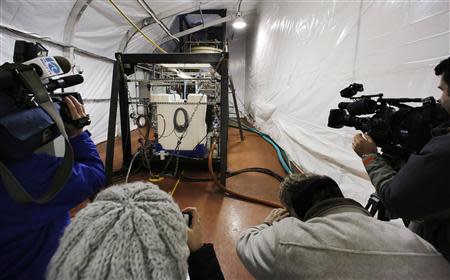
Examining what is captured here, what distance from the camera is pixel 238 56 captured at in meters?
8.58

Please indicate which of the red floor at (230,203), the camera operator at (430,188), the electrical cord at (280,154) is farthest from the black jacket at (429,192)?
the electrical cord at (280,154)

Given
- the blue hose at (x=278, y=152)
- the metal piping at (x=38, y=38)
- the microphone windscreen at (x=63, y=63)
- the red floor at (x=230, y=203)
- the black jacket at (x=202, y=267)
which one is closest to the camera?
the black jacket at (x=202, y=267)

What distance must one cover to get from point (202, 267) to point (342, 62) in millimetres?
2042

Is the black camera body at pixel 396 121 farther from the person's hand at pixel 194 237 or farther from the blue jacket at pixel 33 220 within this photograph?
the blue jacket at pixel 33 220

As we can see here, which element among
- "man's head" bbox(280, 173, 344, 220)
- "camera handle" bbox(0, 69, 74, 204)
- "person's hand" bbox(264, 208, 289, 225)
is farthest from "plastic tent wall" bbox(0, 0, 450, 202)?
"camera handle" bbox(0, 69, 74, 204)

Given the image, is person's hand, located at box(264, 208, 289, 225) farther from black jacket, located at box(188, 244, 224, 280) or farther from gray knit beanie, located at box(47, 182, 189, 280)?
gray knit beanie, located at box(47, 182, 189, 280)

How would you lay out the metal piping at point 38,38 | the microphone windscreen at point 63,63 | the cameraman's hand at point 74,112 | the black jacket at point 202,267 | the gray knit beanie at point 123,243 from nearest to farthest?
the gray knit beanie at point 123,243 < the black jacket at point 202,267 < the microphone windscreen at point 63,63 < the cameraman's hand at point 74,112 < the metal piping at point 38,38

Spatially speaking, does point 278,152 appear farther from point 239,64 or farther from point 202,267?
point 239,64

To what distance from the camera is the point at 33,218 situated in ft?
2.15

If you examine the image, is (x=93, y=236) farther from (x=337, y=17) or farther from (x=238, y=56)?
(x=238, y=56)

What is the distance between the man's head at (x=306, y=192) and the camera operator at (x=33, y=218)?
0.79 m

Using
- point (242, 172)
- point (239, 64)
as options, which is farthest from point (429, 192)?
point (239, 64)

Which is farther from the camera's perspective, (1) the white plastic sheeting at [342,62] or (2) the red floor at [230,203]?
(2) the red floor at [230,203]

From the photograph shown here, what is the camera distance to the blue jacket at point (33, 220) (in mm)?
627
